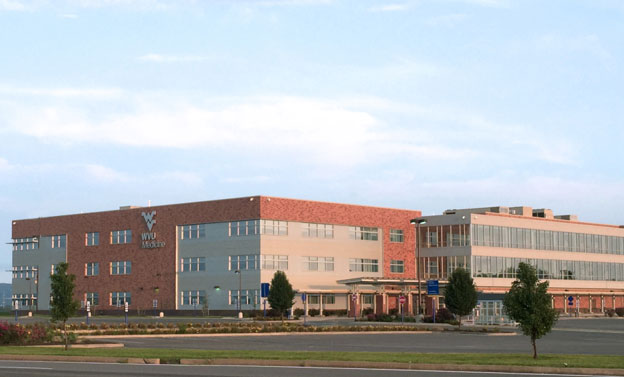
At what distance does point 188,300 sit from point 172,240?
6.68m

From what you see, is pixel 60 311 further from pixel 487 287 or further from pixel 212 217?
pixel 487 287

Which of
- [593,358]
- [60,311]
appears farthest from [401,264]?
[593,358]

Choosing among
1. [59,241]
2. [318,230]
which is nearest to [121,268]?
[59,241]

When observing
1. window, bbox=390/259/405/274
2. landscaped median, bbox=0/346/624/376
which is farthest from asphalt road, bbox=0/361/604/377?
window, bbox=390/259/405/274

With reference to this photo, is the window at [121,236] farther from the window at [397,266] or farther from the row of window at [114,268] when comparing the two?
the window at [397,266]

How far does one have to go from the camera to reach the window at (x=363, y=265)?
10031 cm

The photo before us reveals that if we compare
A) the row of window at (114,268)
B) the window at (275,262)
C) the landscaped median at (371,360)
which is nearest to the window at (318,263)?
the window at (275,262)

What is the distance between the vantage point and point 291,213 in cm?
9556

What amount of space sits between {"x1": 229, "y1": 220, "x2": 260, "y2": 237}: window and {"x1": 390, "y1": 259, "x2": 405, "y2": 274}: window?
18.2 meters

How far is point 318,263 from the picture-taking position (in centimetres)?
9750

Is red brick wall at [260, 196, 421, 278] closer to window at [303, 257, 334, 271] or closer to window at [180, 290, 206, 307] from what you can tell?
window at [303, 257, 334, 271]

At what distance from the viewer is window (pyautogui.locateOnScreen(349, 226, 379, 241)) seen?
330 feet

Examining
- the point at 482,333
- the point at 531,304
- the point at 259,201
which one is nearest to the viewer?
the point at 531,304

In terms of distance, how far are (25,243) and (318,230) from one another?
41.6 metres
